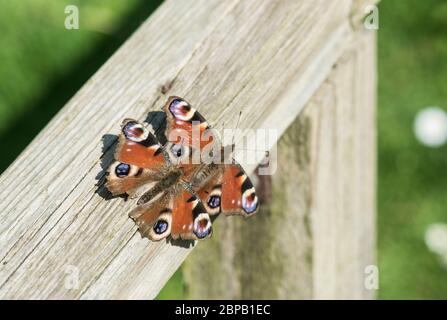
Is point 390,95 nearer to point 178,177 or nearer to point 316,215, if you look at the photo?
point 316,215

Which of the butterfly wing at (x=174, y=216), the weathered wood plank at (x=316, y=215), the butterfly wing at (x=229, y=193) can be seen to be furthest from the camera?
the weathered wood plank at (x=316, y=215)

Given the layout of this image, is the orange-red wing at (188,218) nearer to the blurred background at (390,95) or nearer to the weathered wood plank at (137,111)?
the weathered wood plank at (137,111)

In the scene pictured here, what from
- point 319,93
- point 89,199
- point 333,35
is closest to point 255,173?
point 319,93

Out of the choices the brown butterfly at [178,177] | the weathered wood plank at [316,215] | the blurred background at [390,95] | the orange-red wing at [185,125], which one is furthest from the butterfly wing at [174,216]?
the blurred background at [390,95]

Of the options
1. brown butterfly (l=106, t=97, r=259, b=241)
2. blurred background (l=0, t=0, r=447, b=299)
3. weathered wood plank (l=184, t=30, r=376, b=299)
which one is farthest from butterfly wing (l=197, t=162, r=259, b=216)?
blurred background (l=0, t=0, r=447, b=299)

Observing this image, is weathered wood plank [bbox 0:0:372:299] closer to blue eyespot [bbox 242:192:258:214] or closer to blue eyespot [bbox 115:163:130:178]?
blue eyespot [bbox 115:163:130:178]

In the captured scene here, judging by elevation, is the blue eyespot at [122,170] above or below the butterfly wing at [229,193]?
below

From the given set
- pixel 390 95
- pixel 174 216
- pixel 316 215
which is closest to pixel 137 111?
pixel 174 216
